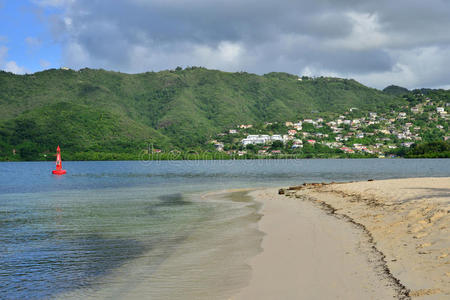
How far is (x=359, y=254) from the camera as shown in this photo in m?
12.1

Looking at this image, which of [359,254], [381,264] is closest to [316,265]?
[359,254]

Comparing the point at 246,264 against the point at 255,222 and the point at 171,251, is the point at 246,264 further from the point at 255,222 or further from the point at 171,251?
the point at 255,222

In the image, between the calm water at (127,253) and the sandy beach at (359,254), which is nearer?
the sandy beach at (359,254)

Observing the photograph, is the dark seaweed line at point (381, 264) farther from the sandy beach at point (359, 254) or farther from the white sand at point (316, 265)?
the white sand at point (316, 265)

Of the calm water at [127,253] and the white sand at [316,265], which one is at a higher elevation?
the white sand at [316,265]

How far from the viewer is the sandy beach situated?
8.86m

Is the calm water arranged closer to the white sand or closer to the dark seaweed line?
the white sand

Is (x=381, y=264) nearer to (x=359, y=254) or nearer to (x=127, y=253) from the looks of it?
(x=359, y=254)

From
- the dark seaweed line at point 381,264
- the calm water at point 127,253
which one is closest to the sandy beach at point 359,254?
the dark seaweed line at point 381,264

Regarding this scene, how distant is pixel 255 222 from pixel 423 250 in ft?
37.4

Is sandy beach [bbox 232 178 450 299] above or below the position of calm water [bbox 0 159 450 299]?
above

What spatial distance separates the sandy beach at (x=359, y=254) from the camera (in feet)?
29.1

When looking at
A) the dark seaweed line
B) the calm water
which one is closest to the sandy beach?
the dark seaweed line

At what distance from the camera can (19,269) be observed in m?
12.8
